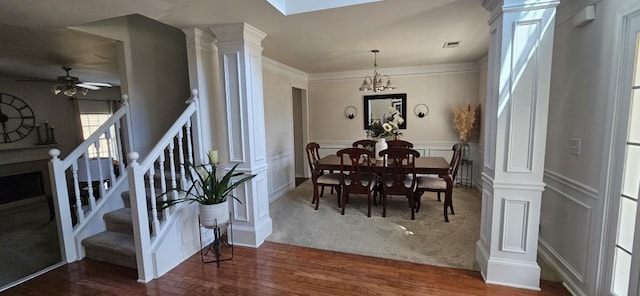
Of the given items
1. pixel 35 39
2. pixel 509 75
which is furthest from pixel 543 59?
pixel 35 39

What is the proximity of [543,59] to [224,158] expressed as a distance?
2905mm

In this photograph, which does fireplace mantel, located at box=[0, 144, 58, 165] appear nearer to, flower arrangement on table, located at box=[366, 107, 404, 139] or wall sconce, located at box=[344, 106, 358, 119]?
wall sconce, located at box=[344, 106, 358, 119]

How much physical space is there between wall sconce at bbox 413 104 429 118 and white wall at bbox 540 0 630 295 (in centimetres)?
289

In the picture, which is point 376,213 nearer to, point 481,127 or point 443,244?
point 443,244

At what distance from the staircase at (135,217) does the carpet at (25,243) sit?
1.50ft

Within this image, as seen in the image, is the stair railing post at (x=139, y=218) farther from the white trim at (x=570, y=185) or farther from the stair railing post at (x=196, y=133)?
the white trim at (x=570, y=185)

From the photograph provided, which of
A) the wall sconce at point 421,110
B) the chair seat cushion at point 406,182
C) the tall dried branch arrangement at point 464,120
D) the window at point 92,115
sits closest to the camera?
the chair seat cushion at point 406,182

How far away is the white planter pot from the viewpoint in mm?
2461

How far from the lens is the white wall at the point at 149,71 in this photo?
3227 mm

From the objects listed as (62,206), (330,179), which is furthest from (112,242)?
(330,179)

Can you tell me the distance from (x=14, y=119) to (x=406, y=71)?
747 cm

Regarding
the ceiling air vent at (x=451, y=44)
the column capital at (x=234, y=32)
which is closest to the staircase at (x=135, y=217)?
the column capital at (x=234, y=32)

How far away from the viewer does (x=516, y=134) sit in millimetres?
1983

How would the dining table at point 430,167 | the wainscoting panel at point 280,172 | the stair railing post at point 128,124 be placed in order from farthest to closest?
1. the wainscoting panel at point 280,172
2. the dining table at point 430,167
3. the stair railing post at point 128,124
